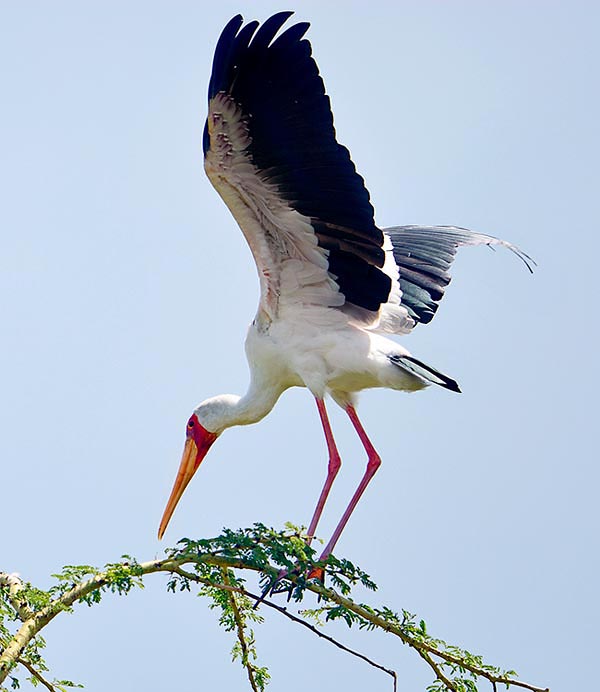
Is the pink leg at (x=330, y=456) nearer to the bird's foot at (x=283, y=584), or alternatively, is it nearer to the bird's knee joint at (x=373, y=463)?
the bird's knee joint at (x=373, y=463)

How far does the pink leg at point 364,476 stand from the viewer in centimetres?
823

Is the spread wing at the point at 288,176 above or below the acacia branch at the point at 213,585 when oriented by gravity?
above

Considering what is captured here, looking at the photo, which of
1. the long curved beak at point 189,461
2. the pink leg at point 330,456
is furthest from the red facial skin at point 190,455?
the pink leg at point 330,456

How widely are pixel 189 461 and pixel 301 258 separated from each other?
83.3 inches

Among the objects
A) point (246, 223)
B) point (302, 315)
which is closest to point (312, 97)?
point (246, 223)

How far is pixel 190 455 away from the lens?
980 cm

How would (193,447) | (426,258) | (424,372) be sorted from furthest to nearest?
1. (426,258)
2. (193,447)
3. (424,372)

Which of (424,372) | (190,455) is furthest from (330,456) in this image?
(190,455)

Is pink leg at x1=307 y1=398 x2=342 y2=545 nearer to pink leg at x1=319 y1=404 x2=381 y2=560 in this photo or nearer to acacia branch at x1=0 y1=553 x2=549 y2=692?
pink leg at x1=319 y1=404 x2=381 y2=560

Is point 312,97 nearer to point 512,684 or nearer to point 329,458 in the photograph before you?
point 329,458

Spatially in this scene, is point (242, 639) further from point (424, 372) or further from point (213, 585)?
point (424, 372)

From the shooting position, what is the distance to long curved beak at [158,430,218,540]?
9711 mm

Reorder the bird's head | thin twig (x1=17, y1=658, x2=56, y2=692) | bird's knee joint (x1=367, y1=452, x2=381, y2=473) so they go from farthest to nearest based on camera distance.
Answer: the bird's head → bird's knee joint (x1=367, y1=452, x2=381, y2=473) → thin twig (x1=17, y1=658, x2=56, y2=692)

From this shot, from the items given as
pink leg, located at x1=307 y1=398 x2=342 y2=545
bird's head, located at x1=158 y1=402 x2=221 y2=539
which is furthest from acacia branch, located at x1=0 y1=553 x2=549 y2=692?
bird's head, located at x1=158 y1=402 x2=221 y2=539
